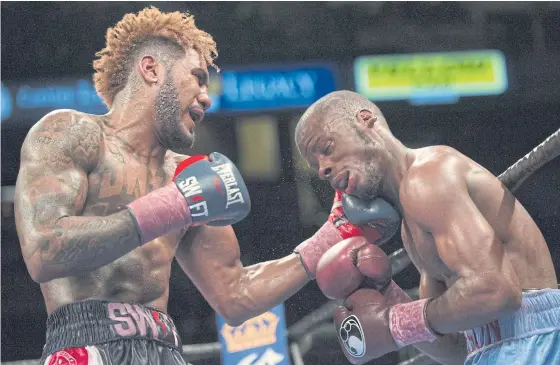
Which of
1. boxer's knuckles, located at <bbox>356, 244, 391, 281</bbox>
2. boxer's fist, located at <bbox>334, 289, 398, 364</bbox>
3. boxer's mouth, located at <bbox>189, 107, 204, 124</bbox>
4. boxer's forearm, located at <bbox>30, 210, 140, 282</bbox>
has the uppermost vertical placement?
boxer's mouth, located at <bbox>189, 107, 204, 124</bbox>

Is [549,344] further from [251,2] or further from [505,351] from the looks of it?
[251,2]

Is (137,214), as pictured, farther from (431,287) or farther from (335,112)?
(431,287)

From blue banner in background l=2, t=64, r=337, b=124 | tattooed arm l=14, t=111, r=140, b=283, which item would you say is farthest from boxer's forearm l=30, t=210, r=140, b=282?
blue banner in background l=2, t=64, r=337, b=124

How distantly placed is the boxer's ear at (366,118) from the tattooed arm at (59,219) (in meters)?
0.83

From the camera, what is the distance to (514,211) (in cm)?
237

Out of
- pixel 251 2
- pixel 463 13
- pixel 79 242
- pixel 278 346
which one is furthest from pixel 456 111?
pixel 79 242

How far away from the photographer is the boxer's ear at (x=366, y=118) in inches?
102

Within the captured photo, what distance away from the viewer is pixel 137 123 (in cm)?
256

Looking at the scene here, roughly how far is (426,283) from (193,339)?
16.0 feet

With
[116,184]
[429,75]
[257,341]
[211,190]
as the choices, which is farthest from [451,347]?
[429,75]

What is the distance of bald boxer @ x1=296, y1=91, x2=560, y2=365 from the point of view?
2.20 m

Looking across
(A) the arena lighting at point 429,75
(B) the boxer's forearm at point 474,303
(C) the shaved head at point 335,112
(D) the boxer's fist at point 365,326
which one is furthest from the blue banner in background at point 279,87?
(B) the boxer's forearm at point 474,303

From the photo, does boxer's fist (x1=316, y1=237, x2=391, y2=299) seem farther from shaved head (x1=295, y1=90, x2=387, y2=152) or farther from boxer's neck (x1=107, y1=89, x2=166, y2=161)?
boxer's neck (x1=107, y1=89, x2=166, y2=161)

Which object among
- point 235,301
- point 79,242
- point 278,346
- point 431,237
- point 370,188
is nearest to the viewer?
point 79,242
